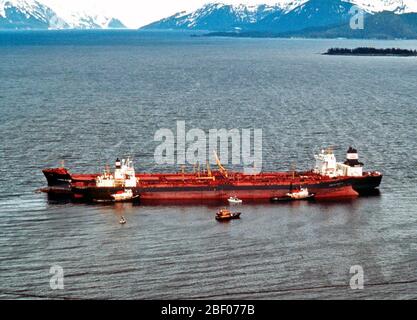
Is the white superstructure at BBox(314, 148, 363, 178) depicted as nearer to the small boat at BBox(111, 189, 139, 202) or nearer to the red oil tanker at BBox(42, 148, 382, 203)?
the red oil tanker at BBox(42, 148, 382, 203)

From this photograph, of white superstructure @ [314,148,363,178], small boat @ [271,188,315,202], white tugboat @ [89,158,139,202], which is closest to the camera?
white tugboat @ [89,158,139,202]

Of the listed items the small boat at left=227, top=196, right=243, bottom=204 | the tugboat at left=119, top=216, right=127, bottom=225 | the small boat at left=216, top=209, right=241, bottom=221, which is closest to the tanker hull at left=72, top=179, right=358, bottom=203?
the small boat at left=227, top=196, right=243, bottom=204

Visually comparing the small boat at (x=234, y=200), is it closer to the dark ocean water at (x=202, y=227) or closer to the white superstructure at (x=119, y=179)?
the dark ocean water at (x=202, y=227)

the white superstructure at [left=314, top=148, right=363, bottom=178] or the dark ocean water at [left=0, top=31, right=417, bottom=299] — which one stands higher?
the white superstructure at [left=314, top=148, right=363, bottom=178]

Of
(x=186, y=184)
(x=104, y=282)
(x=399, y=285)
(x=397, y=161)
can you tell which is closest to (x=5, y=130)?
(x=186, y=184)

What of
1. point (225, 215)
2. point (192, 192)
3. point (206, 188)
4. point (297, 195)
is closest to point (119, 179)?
point (192, 192)

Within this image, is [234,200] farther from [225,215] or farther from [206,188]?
[225,215]
